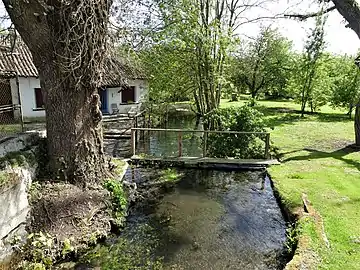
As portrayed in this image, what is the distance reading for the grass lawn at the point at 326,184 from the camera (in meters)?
4.96

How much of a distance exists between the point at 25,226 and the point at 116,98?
1761cm

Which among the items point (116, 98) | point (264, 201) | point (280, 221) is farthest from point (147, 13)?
point (116, 98)

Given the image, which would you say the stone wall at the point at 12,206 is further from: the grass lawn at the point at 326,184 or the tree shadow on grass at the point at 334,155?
the tree shadow on grass at the point at 334,155

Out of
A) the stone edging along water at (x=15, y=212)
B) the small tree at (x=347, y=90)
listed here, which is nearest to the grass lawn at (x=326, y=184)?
the stone edging along water at (x=15, y=212)

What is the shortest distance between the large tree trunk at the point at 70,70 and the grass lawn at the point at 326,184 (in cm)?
495

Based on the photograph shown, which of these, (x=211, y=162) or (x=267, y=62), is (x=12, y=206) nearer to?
(x=211, y=162)

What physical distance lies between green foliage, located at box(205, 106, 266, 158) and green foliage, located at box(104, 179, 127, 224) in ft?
16.0

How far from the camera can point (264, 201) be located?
25.5 ft

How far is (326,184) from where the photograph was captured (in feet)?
26.5

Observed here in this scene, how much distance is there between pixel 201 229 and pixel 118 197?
2.09 metres

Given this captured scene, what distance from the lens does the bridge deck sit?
33.8 ft

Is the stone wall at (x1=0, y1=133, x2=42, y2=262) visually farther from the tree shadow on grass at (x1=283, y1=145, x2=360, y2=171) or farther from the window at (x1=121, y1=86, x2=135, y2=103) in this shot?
the window at (x1=121, y1=86, x2=135, y2=103)

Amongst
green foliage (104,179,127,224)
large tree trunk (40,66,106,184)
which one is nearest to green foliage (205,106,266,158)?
green foliage (104,179,127,224)

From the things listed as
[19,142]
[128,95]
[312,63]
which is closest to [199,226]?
[19,142]
